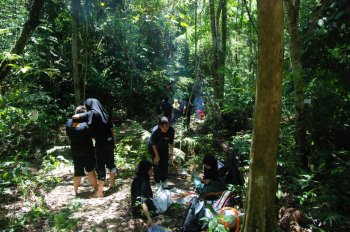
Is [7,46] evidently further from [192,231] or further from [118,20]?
[192,231]

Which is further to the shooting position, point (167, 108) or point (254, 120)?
point (167, 108)

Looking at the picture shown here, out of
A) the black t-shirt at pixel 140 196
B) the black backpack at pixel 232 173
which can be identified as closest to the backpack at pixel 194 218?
the black t-shirt at pixel 140 196

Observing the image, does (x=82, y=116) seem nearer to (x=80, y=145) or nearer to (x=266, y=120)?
(x=80, y=145)

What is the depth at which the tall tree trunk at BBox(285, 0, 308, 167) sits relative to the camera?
19.3 ft

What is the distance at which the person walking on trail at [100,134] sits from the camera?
6.21m

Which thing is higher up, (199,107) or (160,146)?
(199,107)

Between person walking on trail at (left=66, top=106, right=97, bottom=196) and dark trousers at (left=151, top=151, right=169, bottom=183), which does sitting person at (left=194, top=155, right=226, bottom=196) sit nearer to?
dark trousers at (left=151, top=151, right=169, bottom=183)

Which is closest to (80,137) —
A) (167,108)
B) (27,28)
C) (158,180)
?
(158,180)

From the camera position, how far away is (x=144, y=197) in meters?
5.30

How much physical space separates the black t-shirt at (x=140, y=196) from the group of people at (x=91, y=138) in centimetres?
107

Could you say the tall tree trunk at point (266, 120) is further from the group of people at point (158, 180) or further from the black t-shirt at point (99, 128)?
the black t-shirt at point (99, 128)

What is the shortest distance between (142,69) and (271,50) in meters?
14.2

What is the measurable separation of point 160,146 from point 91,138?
1.46 m

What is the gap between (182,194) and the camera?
647cm
